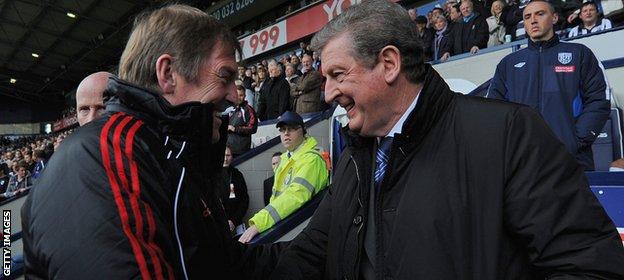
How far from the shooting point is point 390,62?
4.52 feet

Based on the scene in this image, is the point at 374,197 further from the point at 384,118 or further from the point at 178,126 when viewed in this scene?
the point at 178,126

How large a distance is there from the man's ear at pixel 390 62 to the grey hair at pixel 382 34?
0.01 meters

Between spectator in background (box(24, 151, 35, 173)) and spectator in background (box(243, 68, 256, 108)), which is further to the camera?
spectator in background (box(24, 151, 35, 173))

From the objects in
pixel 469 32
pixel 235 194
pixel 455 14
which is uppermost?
pixel 455 14

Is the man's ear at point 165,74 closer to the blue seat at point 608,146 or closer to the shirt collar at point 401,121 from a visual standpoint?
the shirt collar at point 401,121

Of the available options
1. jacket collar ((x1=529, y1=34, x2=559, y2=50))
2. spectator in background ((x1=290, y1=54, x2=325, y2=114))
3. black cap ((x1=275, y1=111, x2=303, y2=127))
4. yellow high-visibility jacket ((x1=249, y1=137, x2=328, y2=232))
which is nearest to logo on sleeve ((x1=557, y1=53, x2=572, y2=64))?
jacket collar ((x1=529, y1=34, x2=559, y2=50))

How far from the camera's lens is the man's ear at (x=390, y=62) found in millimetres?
1368

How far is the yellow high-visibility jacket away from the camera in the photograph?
134 inches

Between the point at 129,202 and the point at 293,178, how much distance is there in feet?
8.99

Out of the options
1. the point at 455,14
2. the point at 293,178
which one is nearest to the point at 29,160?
the point at 455,14

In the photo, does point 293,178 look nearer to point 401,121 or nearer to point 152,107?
point 401,121

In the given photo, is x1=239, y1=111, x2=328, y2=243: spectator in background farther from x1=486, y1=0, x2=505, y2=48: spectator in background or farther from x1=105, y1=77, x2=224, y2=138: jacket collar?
x1=486, y1=0, x2=505, y2=48: spectator in background

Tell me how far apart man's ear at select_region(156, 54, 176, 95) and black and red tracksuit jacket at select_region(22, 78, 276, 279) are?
0.24ft

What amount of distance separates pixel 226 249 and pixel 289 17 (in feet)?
50.3
